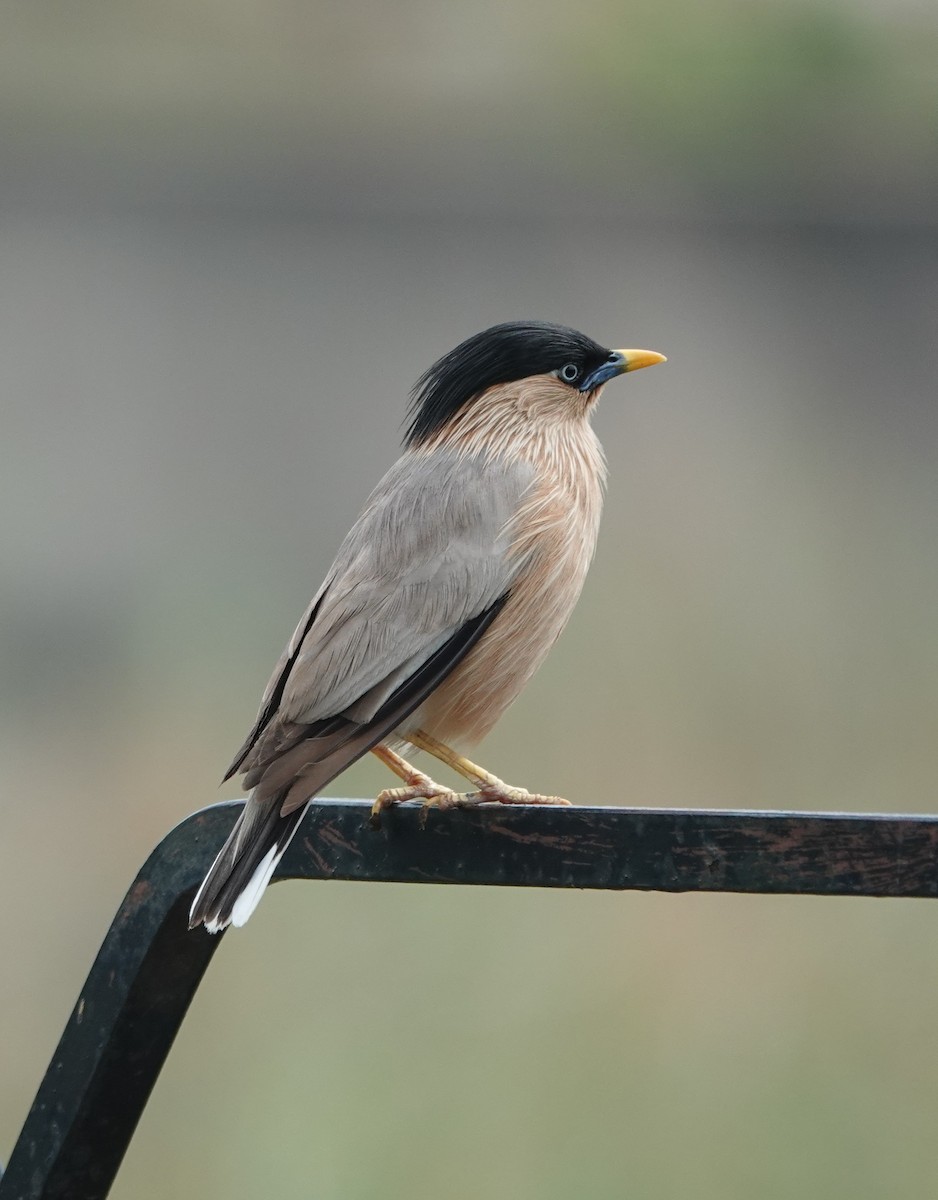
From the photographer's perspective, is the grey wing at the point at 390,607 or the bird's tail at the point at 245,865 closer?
the bird's tail at the point at 245,865

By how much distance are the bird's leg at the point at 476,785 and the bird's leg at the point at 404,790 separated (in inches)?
0.7

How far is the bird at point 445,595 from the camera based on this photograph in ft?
5.15

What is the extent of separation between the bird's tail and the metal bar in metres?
0.02

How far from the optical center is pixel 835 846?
3.65 ft

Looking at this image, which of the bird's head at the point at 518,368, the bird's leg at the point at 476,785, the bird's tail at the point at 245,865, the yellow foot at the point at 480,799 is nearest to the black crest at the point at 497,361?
the bird's head at the point at 518,368

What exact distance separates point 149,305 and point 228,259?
0.78 ft

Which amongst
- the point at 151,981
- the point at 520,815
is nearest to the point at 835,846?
the point at 520,815

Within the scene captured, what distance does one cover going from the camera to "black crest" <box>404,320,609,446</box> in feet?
7.13

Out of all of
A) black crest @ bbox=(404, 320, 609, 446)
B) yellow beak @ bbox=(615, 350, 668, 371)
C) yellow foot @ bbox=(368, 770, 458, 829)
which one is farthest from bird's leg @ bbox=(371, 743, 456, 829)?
yellow beak @ bbox=(615, 350, 668, 371)

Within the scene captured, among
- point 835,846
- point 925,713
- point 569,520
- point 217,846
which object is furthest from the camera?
point 925,713

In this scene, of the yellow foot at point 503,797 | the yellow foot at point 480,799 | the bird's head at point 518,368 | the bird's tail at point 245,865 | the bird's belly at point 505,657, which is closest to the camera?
the bird's tail at point 245,865

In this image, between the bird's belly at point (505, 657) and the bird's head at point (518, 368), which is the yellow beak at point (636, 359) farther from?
the bird's belly at point (505, 657)

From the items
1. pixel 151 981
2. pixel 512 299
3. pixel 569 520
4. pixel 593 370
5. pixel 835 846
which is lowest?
pixel 151 981

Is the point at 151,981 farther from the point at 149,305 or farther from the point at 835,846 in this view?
the point at 149,305
